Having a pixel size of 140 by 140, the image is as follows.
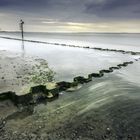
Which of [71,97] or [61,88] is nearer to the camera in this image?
[71,97]

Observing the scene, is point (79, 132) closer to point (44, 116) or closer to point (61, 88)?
point (44, 116)

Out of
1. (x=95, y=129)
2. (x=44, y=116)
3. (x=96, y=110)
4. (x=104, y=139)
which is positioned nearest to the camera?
(x=104, y=139)

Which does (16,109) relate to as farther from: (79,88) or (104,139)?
(79,88)

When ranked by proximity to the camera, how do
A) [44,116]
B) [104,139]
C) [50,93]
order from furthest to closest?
1. [50,93]
2. [44,116]
3. [104,139]

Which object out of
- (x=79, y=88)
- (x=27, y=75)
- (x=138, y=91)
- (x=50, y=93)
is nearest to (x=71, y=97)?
(x=50, y=93)

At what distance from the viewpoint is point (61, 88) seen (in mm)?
28422

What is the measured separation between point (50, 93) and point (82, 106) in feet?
13.2

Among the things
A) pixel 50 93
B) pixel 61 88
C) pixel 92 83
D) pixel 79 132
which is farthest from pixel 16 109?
pixel 92 83

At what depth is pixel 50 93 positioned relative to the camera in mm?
25234

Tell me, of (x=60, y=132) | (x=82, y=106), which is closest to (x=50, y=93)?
(x=82, y=106)

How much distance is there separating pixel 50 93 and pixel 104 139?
1002 cm

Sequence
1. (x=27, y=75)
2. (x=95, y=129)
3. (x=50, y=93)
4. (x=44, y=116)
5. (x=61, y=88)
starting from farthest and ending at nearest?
(x=27, y=75), (x=61, y=88), (x=50, y=93), (x=44, y=116), (x=95, y=129)

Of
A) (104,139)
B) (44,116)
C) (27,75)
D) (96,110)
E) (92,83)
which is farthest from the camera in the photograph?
(27,75)

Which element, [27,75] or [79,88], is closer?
[79,88]
